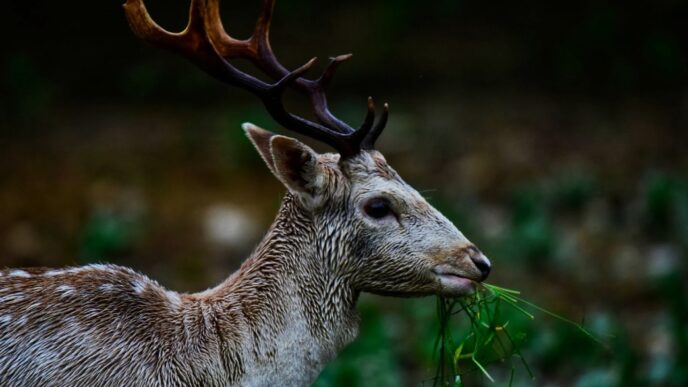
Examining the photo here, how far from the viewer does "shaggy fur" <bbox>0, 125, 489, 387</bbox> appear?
502 centimetres

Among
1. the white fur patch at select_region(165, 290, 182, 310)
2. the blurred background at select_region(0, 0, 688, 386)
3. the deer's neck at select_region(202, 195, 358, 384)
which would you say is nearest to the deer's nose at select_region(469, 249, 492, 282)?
the deer's neck at select_region(202, 195, 358, 384)

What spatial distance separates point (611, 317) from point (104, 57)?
5.92 metres

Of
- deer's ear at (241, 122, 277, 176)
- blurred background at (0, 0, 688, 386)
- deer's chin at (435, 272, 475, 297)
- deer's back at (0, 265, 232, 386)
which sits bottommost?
Result: deer's back at (0, 265, 232, 386)

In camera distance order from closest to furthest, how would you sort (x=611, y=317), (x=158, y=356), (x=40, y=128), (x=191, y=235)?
(x=158, y=356)
(x=611, y=317)
(x=191, y=235)
(x=40, y=128)

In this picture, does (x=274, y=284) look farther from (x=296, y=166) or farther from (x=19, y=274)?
(x=19, y=274)

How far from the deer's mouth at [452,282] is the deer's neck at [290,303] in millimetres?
443

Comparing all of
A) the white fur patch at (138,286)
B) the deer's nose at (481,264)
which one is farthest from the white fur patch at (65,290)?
the deer's nose at (481,264)

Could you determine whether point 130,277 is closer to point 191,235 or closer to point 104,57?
point 191,235

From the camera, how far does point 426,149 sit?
1226 centimetres

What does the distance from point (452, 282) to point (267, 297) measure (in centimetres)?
85

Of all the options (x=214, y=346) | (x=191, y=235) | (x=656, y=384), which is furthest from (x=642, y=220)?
(x=214, y=346)

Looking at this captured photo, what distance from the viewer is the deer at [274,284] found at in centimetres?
507

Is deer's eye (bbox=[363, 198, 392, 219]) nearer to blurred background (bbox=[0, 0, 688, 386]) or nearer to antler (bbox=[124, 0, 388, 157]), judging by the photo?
antler (bbox=[124, 0, 388, 157])

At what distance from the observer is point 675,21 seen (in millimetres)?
12953
